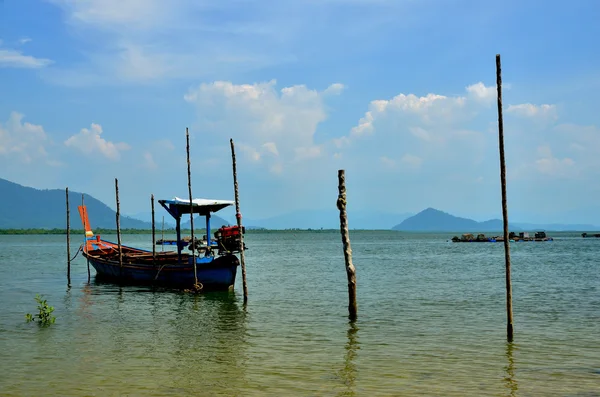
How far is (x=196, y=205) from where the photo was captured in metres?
35.3

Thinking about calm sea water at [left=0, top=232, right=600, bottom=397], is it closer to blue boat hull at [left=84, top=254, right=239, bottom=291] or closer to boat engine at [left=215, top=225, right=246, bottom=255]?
blue boat hull at [left=84, top=254, right=239, bottom=291]

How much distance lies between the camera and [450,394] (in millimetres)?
13570

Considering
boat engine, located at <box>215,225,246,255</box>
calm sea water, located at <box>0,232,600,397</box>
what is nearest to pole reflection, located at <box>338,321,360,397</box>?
calm sea water, located at <box>0,232,600,397</box>

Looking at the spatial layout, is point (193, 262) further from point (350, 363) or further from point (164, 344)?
point (350, 363)

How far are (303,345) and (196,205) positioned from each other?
1766cm

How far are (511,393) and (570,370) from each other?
3.03 m

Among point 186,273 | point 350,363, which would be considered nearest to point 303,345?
point 350,363

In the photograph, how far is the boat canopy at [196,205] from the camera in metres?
35.5

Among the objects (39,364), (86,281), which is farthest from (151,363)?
(86,281)

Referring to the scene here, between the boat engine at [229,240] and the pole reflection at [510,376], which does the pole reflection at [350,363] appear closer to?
the pole reflection at [510,376]

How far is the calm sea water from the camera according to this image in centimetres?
1455

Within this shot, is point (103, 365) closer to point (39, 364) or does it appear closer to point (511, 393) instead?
point (39, 364)

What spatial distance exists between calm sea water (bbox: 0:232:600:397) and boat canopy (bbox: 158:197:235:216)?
16.5 ft

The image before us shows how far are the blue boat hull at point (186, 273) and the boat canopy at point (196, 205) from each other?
3044 mm
